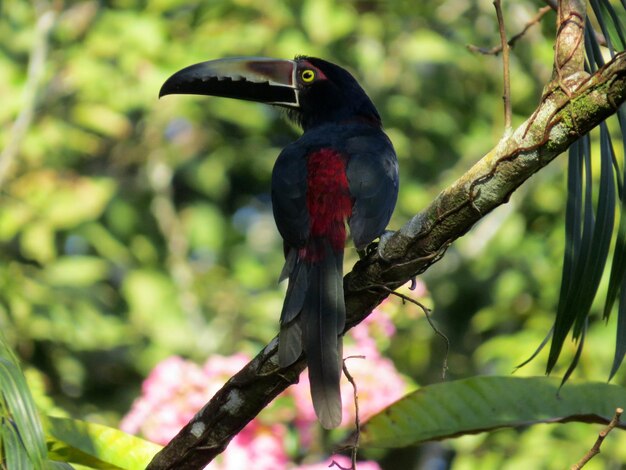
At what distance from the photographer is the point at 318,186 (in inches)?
131

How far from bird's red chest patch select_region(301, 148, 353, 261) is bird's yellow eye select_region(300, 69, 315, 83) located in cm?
78

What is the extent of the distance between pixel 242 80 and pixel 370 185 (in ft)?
2.67

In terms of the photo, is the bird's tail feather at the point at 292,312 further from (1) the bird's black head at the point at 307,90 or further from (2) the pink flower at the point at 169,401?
(1) the bird's black head at the point at 307,90

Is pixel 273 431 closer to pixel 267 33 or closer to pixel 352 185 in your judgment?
pixel 352 185

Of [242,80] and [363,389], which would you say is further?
[363,389]

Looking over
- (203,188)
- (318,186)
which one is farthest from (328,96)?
(203,188)

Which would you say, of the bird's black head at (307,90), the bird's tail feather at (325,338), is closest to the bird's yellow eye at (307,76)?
the bird's black head at (307,90)

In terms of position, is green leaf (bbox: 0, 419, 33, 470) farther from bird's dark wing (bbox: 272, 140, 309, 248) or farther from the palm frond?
bird's dark wing (bbox: 272, 140, 309, 248)

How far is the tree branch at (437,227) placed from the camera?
212 centimetres

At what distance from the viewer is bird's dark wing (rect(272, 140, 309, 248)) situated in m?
3.17

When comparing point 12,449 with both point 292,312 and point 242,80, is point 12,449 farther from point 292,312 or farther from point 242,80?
point 242,80

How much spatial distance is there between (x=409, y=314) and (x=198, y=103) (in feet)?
7.59

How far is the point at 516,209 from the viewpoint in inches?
245

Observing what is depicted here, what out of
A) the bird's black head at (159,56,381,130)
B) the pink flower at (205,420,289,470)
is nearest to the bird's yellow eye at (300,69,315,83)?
the bird's black head at (159,56,381,130)
